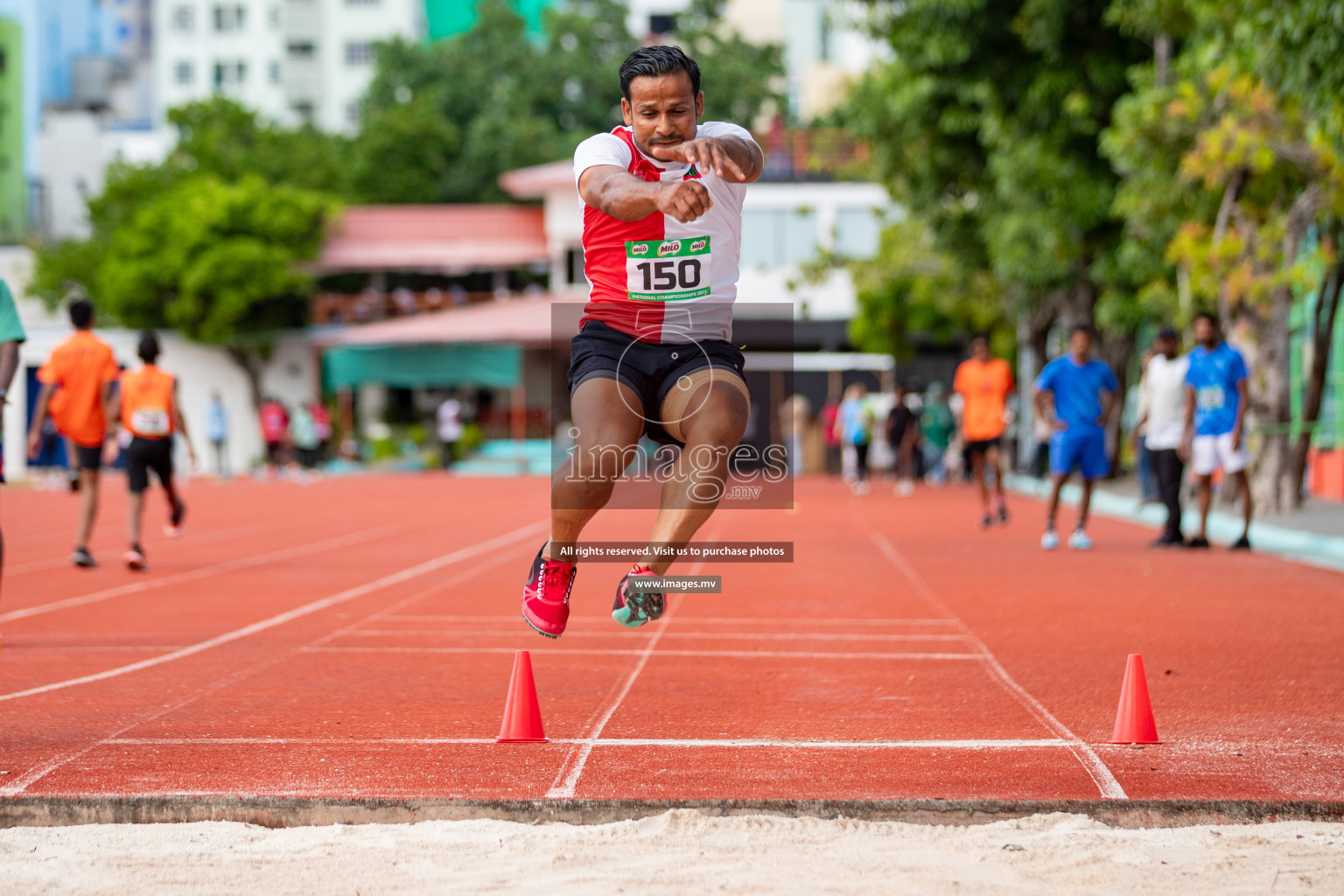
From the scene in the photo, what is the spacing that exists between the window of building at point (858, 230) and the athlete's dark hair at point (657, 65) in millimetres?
38300

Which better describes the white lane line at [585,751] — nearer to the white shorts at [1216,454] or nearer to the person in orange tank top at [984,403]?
the white shorts at [1216,454]

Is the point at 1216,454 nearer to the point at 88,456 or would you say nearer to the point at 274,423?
the point at 88,456

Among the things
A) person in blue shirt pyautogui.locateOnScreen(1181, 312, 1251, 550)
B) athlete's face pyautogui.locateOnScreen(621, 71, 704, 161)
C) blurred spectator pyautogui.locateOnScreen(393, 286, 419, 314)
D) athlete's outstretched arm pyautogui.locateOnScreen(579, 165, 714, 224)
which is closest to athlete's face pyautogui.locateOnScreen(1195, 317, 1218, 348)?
person in blue shirt pyautogui.locateOnScreen(1181, 312, 1251, 550)

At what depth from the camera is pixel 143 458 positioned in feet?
39.8

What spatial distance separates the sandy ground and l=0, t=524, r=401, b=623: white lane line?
5.61 metres

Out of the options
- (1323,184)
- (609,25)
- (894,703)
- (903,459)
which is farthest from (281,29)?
(894,703)

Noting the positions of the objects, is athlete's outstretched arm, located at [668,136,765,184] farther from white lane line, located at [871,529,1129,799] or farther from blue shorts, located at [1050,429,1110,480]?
blue shorts, located at [1050,429,1110,480]

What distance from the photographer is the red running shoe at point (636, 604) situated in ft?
16.5

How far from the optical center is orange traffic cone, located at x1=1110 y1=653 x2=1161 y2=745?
5.01m

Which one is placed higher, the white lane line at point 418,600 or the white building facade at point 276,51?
the white building facade at point 276,51

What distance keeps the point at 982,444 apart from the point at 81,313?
9.22 meters

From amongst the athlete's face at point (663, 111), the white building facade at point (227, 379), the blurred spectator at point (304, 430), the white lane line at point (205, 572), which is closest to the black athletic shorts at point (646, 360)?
the athlete's face at point (663, 111)

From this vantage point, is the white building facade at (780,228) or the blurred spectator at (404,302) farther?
the blurred spectator at (404,302)

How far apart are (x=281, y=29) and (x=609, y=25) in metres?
25.5
